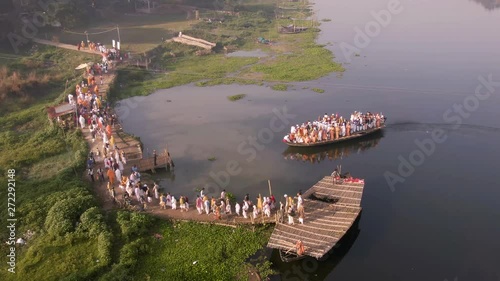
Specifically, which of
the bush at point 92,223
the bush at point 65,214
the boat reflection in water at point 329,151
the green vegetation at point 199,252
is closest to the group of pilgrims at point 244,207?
the green vegetation at point 199,252

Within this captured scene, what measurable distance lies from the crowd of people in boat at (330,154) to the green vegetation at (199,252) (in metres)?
9.38

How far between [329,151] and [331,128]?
163cm

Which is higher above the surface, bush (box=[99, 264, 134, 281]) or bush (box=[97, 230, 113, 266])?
bush (box=[97, 230, 113, 266])

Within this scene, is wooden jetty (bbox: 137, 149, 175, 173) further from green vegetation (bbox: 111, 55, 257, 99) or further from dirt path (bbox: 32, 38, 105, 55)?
dirt path (bbox: 32, 38, 105, 55)

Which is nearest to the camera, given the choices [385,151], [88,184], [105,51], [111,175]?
[111,175]

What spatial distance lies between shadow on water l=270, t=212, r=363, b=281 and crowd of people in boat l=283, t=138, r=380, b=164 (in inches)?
367

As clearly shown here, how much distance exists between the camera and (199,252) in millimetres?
18703

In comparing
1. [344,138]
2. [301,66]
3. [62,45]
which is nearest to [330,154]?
[344,138]

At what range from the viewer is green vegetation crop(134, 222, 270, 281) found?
17.5 metres

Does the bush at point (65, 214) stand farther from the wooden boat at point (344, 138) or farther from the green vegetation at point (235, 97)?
the green vegetation at point (235, 97)

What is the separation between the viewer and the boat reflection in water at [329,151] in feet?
94.2

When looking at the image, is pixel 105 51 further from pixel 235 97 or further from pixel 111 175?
pixel 111 175

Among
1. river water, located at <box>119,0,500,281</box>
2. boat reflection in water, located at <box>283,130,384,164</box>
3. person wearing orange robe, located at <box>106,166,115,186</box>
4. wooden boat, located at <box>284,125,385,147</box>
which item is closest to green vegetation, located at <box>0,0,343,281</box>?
person wearing orange robe, located at <box>106,166,115,186</box>

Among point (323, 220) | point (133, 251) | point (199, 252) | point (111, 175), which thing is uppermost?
point (111, 175)
